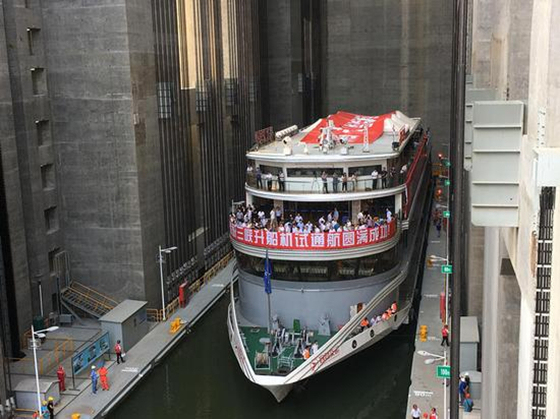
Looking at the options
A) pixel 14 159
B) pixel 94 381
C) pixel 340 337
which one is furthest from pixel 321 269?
pixel 14 159

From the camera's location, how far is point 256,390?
87.2ft

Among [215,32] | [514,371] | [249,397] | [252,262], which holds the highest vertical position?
[215,32]

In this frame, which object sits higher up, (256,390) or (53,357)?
(53,357)

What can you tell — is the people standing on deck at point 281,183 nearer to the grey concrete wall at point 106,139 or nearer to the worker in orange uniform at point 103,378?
the grey concrete wall at point 106,139

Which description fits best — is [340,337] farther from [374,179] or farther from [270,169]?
[270,169]

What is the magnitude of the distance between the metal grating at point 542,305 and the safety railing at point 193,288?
26852mm

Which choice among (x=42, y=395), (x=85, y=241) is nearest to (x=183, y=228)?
(x=85, y=241)

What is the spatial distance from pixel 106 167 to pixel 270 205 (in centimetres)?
771

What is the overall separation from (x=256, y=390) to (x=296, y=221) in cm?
711

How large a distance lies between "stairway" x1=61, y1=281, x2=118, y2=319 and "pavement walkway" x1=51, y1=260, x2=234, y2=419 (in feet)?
8.70

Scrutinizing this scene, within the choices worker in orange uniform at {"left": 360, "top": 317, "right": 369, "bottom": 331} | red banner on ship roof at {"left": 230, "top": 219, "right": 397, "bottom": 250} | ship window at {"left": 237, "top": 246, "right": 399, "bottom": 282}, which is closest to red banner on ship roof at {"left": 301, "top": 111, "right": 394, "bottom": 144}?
red banner on ship roof at {"left": 230, "top": 219, "right": 397, "bottom": 250}

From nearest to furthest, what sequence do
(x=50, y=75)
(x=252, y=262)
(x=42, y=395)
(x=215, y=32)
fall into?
(x=42, y=395) → (x=252, y=262) → (x=50, y=75) → (x=215, y=32)

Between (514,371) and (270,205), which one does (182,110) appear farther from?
(514,371)

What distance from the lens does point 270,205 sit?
33062mm
